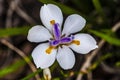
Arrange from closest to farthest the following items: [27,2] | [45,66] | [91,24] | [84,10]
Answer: [45,66] < [91,24] < [84,10] < [27,2]

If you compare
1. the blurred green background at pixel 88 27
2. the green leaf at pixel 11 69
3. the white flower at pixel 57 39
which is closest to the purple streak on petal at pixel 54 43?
the white flower at pixel 57 39

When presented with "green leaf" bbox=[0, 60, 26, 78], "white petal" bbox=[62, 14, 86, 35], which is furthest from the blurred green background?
"white petal" bbox=[62, 14, 86, 35]

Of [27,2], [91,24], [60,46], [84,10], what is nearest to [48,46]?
[60,46]

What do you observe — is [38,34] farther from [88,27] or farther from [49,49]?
[88,27]

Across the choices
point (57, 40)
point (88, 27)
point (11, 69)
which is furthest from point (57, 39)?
point (88, 27)

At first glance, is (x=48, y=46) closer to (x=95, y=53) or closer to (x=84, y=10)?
(x=95, y=53)

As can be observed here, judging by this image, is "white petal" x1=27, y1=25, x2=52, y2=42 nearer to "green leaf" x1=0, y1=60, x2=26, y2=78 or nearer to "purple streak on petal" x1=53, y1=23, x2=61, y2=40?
"purple streak on petal" x1=53, y1=23, x2=61, y2=40
